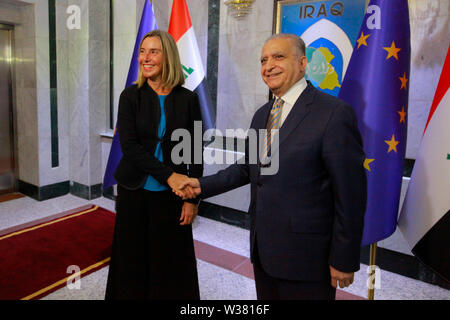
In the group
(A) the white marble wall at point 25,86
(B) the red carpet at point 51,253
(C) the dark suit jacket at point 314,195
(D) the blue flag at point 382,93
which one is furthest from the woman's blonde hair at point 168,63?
(A) the white marble wall at point 25,86

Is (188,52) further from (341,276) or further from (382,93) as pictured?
(341,276)

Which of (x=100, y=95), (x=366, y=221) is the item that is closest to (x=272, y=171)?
(x=366, y=221)

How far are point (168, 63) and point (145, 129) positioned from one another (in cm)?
35

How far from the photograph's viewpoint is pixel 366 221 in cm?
200

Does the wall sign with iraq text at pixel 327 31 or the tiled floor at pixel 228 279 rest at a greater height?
the wall sign with iraq text at pixel 327 31

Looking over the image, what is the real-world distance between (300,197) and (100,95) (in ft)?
12.2

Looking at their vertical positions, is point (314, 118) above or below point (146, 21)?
below

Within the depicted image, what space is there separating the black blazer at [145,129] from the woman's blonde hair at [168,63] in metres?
0.05

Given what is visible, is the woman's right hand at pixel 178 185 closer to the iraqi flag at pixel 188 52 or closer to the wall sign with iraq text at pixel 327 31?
the iraqi flag at pixel 188 52

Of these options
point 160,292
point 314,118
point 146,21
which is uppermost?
point 146,21

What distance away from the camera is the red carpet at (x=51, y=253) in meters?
2.42

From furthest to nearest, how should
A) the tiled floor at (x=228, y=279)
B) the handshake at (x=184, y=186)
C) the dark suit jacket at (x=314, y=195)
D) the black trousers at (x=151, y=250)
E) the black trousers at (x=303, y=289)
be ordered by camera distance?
the tiled floor at (x=228, y=279), the black trousers at (x=151, y=250), the handshake at (x=184, y=186), the black trousers at (x=303, y=289), the dark suit jacket at (x=314, y=195)

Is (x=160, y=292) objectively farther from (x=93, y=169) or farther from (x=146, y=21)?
(x=93, y=169)

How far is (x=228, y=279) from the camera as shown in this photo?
2619 millimetres
